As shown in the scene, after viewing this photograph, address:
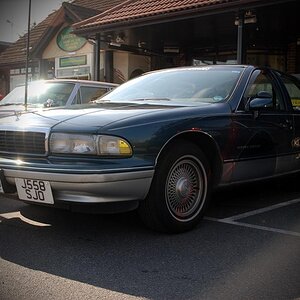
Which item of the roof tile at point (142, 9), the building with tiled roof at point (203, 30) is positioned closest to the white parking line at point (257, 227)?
the building with tiled roof at point (203, 30)

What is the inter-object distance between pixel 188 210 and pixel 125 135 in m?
0.98

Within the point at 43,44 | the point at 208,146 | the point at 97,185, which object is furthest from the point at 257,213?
the point at 43,44

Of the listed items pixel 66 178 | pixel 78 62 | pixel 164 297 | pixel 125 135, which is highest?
pixel 78 62

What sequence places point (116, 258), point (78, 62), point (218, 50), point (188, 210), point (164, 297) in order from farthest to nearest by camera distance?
point (78, 62) < point (218, 50) < point (188, 210) < point (116, 258) < point (164, 297)

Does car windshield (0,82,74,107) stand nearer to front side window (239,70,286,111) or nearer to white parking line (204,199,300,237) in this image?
front side window (239,70,286,111)

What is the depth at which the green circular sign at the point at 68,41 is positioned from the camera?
16941 mm

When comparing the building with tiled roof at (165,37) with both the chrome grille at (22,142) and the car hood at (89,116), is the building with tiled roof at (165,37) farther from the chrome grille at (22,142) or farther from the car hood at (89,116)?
the chrome grille at (22,142)

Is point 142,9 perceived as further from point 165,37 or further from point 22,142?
point 22,142

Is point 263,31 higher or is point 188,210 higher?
point 263,31

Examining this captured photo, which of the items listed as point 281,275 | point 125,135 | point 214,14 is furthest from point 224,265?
point 214,14

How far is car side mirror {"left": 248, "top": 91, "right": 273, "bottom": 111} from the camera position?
4.77 meters

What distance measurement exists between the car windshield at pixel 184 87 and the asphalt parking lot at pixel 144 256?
3.88ft

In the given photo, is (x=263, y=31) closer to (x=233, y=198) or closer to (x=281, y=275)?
(x=233, y=198)

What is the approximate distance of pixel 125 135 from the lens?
12.1ft
